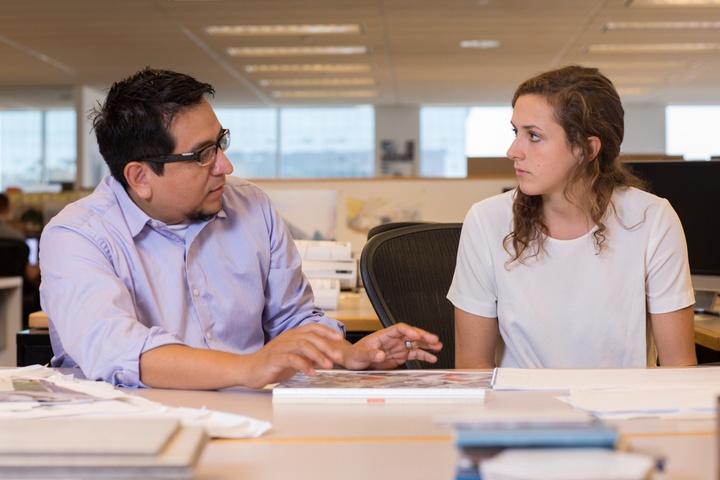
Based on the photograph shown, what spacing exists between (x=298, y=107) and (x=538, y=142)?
40.5ft

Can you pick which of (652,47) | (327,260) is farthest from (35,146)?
(327,260)

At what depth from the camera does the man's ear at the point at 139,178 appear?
1.74m

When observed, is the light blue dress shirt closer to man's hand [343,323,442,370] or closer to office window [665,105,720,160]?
man's hand [343,323,442,370]

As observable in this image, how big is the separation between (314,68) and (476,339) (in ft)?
29.4

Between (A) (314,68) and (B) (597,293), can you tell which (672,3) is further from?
(B) (597,293)

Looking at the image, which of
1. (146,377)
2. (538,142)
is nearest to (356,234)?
(538,142)

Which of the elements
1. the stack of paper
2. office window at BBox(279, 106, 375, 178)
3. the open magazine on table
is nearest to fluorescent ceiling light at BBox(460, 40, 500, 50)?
office window at BBox(279, 106, 375, 178)

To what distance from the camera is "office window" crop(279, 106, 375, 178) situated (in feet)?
46.1

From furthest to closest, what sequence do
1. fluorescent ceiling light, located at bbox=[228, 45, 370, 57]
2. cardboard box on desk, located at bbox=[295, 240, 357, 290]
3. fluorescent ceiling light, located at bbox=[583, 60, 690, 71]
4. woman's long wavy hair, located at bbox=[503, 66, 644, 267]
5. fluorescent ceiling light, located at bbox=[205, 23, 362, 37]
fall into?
fluorescent ceiling light, located at bbox=[583, 60, 690, 71] → fluorescent ceiling light, located at bbox=[228, 45, 370, 57] → fluorescent ceiling light, located at bbox=[205, 23, 362, 37] → cardboard box on desk, located at bbox=[295, 240, 357, 290] → woman's long wavy hair, located at bbox=[503, 66, 644, 267]

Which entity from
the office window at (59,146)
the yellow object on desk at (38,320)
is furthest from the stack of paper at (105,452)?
the office window at (59,146)

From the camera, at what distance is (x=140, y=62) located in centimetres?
1002

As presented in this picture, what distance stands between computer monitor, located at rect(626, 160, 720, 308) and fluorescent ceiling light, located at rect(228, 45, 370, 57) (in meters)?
6.59

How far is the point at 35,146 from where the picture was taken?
1266cm

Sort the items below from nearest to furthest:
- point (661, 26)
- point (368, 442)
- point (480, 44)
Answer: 1. point (368, 442)
2. point (661, 26)
3. point (480, 44)
